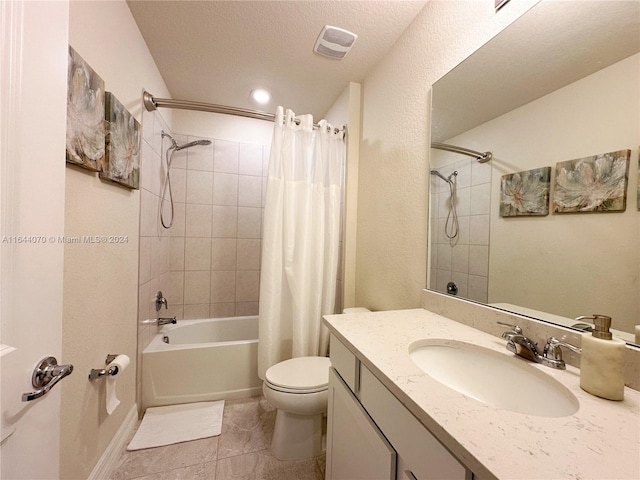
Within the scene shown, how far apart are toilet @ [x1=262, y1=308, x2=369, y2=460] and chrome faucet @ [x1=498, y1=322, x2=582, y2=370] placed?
862mm

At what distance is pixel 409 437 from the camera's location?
54 centimetres

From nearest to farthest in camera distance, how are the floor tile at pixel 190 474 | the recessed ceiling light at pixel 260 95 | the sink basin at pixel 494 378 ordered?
the sink basin at pixel 494 378, the floor tile at pixel 190 474, the recessed ceiling light at pixel 260 95

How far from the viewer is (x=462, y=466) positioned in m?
0.41

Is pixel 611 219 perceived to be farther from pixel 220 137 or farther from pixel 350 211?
pixel 220 137

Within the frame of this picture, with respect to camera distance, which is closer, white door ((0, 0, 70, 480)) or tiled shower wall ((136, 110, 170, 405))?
white door ((0, 0, 70, 480))

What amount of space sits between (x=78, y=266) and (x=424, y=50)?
6.14 feet

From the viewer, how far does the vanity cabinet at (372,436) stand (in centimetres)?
49

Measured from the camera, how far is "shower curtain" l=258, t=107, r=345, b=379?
5.36 feet

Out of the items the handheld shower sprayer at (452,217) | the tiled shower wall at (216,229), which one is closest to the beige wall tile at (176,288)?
the tiled shower wall at (216,229)

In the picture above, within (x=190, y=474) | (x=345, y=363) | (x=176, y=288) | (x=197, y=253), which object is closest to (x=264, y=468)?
(x=190, y=474)

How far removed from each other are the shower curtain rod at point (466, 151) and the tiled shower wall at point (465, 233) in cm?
2

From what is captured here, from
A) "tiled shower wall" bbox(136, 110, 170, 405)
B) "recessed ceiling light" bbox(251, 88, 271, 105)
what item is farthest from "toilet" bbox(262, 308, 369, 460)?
"recessed ceiling light" bbox(251, 88, 271, 105)

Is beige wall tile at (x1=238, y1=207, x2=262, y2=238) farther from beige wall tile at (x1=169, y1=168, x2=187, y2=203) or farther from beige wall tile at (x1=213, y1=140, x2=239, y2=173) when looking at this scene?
beige wall tile at (x1=169, y1=168, x2=187, y2=203)

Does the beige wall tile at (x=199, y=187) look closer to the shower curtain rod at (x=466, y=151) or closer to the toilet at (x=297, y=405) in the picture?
the toilet at (x=297, y=405)
